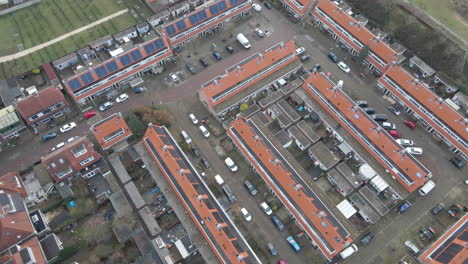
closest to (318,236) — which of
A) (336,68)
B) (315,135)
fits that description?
(315,135)

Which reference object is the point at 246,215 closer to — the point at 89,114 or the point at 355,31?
the point at 89,114

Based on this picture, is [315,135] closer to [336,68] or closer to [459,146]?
[336,68]

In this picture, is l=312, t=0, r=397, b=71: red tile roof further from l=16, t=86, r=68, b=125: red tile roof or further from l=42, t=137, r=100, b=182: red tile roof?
l=16, t=86, r=68, b=125: red tile roof

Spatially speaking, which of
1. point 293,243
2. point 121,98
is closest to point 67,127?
point 121,98

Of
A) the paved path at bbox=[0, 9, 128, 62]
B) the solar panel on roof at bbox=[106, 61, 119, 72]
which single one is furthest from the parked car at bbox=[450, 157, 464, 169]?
the paved path at bbox=[0, 9, 128, 62]

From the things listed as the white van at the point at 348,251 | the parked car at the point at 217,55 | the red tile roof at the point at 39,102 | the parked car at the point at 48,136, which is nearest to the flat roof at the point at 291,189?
the white van at the point at 348,251

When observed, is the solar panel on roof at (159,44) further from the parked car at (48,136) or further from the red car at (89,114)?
the parked car at (48,136)

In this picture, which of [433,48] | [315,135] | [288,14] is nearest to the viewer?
[315,135]
